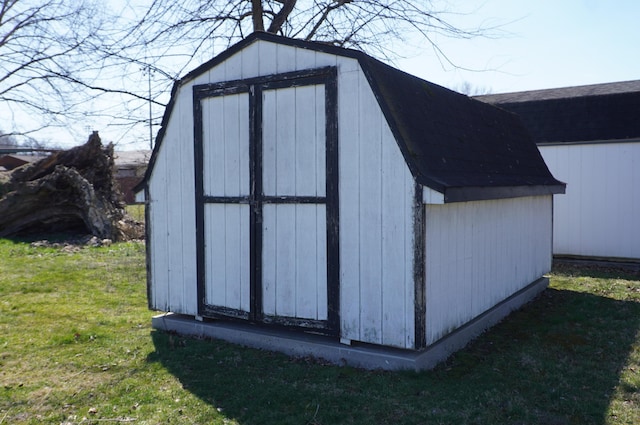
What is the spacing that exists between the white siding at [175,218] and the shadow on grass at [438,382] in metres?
0.55

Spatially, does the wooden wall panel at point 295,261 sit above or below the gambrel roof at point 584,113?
below

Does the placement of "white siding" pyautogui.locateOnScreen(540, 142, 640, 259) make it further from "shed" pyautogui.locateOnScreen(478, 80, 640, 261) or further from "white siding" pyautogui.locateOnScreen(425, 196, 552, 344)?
"white siding" pyautogui.locateOnScreen(425, 196, 552, 344)

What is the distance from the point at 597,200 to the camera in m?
12.7

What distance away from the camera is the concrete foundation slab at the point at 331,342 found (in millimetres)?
5520

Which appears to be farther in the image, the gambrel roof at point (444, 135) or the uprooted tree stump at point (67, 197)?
the uprooted tree stump at point (67, 197)

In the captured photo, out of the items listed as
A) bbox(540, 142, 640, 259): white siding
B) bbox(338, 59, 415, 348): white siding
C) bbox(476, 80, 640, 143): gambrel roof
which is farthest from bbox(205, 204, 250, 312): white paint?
bbox(476, 80, 640, 143): gambrel roof

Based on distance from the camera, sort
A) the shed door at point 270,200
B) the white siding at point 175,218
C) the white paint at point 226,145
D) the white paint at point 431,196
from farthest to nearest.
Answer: the white siding at point 175,218 < the white paint at point 226,145 < the shed door at point 270,200 < the white paint at point 431,196

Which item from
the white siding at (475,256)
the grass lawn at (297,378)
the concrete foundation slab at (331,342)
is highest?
the white siding at (475,256)

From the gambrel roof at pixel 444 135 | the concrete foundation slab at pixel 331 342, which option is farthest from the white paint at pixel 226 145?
the concrete foundation slab at pixel 331 342

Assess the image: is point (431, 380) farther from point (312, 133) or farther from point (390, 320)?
point (312, 133)

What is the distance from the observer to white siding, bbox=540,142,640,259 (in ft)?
40.4

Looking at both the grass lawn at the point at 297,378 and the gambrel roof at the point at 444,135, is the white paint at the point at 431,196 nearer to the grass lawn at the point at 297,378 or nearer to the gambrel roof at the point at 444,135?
the gambrel roof at the point at 444,135

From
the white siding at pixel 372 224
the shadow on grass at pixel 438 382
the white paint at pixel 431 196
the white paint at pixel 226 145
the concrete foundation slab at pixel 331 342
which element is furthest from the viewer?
the white paint at pixel 226 145

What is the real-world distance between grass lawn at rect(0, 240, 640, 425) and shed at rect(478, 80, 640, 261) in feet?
15.6
